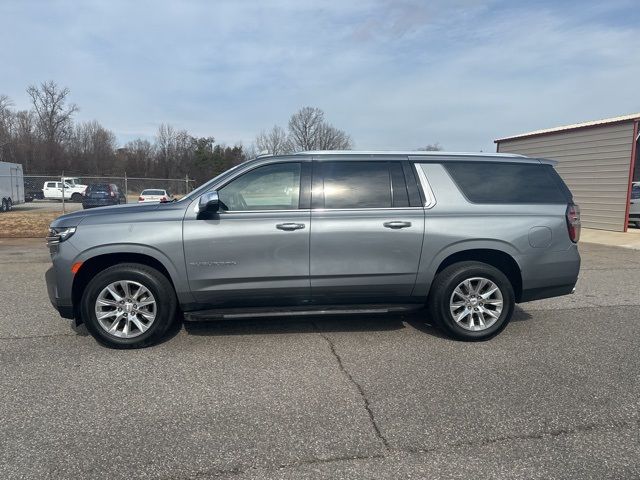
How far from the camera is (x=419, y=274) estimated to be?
4.57 m

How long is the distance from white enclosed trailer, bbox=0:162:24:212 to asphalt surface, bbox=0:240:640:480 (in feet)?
74.7

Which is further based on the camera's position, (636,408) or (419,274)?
(419,274)

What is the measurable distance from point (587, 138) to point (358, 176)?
14.9 metres

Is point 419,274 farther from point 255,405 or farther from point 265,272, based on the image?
point 255,405

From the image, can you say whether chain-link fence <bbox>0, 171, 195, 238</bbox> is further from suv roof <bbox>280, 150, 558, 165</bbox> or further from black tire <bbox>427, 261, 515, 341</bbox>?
black tire <bbox>427, 261, 515, 341</bbox>

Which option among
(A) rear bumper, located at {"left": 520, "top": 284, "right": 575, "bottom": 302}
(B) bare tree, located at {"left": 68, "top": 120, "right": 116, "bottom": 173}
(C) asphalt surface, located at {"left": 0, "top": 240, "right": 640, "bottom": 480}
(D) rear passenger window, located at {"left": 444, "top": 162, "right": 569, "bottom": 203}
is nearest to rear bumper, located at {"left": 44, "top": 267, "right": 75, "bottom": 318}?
(C) asphalt surface, located at {"left": 0, "top": 240, "right": 640, "bottom": 480}

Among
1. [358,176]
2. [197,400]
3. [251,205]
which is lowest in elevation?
[197,400]

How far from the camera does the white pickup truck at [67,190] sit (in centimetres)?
3394

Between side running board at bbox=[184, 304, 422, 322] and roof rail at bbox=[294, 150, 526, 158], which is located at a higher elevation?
roof rail at bbox=[294, 150, 526, 158]

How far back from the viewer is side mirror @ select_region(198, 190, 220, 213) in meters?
4.20

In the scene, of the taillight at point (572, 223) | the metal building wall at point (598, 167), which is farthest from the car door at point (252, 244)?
the metal building wall at point (598, 167)

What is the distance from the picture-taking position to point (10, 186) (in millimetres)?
24438

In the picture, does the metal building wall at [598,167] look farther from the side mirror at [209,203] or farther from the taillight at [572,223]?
the side mirror at [209,203]

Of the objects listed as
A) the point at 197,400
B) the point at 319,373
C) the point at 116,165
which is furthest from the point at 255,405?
the point at 116,165
